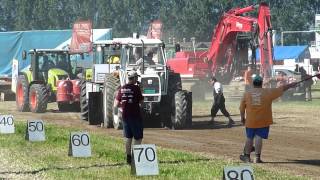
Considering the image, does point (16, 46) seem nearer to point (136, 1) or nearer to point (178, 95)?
point (178, 95)

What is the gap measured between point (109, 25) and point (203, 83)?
226 ft

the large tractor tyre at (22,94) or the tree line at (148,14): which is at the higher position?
the tree line at (148,14)

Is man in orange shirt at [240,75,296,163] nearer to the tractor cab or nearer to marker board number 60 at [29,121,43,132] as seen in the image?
marker board number 60 at [29,121,43,132]

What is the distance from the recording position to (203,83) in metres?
40.2

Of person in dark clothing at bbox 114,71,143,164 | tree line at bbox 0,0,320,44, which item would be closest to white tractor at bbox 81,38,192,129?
person in dark clothing at bbox 114,71,143,164

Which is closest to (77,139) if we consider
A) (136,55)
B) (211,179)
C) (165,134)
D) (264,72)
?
(211,179)

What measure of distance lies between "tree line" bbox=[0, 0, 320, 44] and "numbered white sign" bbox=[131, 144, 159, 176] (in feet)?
286

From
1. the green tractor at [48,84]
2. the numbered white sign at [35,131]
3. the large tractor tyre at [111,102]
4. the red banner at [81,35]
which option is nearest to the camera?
the numbered white sign at [35,131]

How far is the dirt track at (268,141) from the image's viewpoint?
54.5 feet

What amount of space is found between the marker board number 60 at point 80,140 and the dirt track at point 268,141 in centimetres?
264

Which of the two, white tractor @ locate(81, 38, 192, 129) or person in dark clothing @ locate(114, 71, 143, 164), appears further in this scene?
white tractor @ locate(81, 38, 192, 129)

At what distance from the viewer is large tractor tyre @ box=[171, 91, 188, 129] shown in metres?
23.6

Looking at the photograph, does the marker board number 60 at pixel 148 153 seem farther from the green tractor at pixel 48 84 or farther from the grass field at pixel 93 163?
the green tractor at pixel 48 84

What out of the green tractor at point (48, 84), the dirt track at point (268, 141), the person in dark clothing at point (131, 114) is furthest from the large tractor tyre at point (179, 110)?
the person in dark clothing at point (131, 114)
